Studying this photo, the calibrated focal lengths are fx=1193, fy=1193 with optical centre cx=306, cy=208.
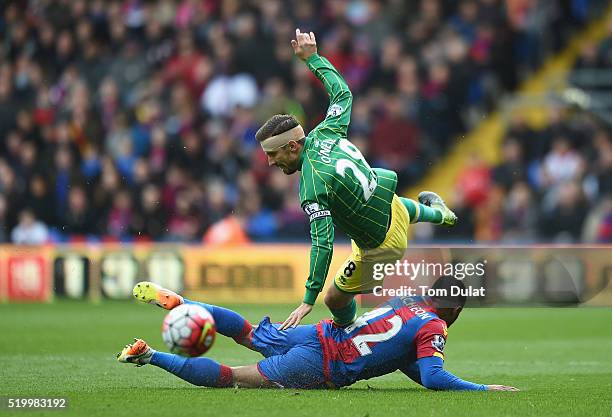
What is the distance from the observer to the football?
781 centimetres

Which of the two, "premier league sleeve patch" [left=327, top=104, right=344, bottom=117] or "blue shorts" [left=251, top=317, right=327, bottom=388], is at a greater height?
"premier league sleeve patch" [left=327, top=104, right=344, bottom=117]

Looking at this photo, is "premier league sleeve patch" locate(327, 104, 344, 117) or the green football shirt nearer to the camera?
the green football shirt

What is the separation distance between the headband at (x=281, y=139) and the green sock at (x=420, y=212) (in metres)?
1.50

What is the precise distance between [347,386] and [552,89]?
498 inches

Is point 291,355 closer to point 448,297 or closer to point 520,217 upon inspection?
point 448,297

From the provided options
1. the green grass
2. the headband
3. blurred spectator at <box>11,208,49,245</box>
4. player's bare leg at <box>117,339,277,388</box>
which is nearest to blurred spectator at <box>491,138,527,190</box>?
the green grass

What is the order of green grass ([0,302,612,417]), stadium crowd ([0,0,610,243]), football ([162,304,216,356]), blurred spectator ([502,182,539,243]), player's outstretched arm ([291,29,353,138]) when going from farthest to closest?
stadium crowd ([0,0,610,243]) < blurred spectator ([502,182,539,243]) < player's outstretched arm ([291,29,353,138]) < green grass ([0,302,612,417]) < football ([162,304,216,356])

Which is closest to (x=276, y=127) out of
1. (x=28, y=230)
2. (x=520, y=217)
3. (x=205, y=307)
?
(x=205, y=307)

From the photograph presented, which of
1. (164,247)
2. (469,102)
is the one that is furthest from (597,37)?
(164,247)

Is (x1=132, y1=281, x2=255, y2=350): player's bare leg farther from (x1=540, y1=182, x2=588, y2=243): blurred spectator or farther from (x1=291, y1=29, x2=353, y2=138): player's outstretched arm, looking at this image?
(x1=540, y1=182, x2=588, y2=243): blurred spectator

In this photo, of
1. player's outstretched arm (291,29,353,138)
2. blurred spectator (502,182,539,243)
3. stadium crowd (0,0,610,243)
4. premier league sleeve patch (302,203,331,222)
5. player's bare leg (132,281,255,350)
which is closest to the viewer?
player's bare leg (132,281,255,350)

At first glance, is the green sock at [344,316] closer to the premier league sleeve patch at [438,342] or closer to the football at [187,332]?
the premier league sleeve patch at [438,342]

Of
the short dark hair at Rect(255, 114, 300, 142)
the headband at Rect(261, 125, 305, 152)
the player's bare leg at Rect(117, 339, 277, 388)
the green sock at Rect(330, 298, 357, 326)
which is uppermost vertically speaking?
the short dark hair at Rect(255, 114, 300, 142)

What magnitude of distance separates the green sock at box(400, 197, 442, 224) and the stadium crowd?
8189 mm
